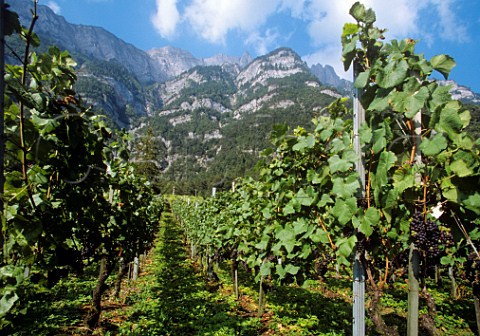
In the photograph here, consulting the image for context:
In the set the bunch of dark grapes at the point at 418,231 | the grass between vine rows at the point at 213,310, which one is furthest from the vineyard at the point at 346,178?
the grass between vine rows at the point at 213,310

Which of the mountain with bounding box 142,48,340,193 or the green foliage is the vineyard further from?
the mountain with bounding box 142,48,340,193

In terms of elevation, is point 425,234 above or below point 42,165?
below

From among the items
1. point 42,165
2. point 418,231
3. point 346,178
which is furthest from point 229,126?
point 418,231

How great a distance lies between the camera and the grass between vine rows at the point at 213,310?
4.58 meters

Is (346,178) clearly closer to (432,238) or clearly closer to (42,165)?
(432,238)

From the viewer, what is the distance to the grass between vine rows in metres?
4.58

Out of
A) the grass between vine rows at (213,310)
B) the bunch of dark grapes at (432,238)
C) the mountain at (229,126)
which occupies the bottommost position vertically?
the grass between vine rows at (213,310)

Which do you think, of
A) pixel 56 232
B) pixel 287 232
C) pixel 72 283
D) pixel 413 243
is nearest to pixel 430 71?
pixel 413 243

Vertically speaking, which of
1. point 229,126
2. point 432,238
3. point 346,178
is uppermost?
point 229,126

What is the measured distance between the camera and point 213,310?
222 inches

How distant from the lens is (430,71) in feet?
5.41

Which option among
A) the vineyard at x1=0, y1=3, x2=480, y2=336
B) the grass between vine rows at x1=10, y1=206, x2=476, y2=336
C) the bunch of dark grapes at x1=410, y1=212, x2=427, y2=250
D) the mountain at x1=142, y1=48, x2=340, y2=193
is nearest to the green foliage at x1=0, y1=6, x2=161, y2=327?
the vineyard at x1=0, y1=3, x2=480, y2=336

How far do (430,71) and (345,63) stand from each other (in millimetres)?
471

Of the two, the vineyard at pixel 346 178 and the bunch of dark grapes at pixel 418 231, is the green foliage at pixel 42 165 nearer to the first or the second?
the vineyard at pixel 346 178
